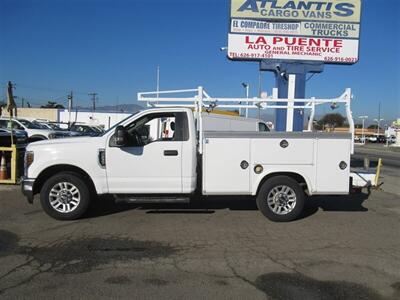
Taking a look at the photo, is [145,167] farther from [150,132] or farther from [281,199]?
[281,199]

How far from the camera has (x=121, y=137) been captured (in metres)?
7.35

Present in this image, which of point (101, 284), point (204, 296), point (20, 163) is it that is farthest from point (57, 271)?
point (20, 163)

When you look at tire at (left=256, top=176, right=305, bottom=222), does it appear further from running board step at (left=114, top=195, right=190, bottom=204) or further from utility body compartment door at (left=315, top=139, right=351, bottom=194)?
running board step at (left=114, top=195, right=190, bottom=204)

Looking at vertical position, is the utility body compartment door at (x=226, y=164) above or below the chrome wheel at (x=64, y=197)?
above

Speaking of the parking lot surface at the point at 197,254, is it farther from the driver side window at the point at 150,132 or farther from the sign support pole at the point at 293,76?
the sign support pole at the point at 293,76

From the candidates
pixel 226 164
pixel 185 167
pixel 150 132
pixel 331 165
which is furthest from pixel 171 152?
pixel 331 165

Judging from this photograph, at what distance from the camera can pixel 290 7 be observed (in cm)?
1584

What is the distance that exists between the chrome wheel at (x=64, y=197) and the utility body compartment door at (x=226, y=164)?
7.50ft

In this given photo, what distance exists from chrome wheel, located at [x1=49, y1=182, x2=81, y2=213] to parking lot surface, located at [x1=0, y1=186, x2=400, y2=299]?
0.30 metres

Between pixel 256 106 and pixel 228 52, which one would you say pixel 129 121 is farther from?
pixel 228 52

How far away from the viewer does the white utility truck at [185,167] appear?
24.6ft

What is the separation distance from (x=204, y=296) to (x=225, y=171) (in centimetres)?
342

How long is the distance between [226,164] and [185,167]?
73 centimetres

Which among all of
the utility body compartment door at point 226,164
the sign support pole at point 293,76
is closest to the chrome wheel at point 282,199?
the utility body compartment door at point 226,164
